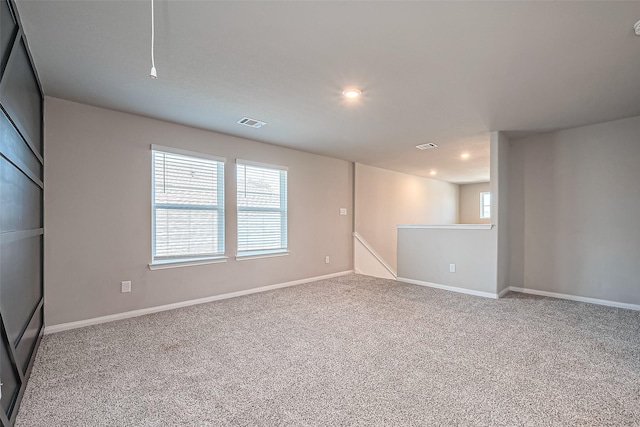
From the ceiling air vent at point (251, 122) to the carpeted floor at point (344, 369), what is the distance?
227cm

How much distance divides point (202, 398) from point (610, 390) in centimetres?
256

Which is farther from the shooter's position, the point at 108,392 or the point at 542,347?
the point at 542,347

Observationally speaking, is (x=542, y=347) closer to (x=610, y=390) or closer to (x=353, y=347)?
(x=610, y=390)

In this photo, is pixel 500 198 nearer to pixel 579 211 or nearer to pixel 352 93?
pixel 579 211

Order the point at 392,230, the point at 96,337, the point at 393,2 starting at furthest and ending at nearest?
the point at 392,230
the point at 96,337
the point at 393,2

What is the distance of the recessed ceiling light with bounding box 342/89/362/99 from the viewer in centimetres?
279

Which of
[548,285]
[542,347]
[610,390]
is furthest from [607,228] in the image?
[610,390]

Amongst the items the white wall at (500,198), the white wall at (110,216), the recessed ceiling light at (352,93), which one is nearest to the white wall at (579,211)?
the white wall at (500,198)

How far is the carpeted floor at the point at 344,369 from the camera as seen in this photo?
1705mm

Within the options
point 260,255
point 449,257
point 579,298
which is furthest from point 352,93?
point 579,298

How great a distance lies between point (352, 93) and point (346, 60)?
1.90ft

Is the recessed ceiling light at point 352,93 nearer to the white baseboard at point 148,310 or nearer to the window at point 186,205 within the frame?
the window at point 186,205

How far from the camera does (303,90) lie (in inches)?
110

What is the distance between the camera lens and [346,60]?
2.27m
